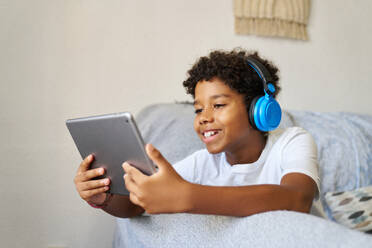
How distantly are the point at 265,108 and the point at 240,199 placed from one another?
33 cm

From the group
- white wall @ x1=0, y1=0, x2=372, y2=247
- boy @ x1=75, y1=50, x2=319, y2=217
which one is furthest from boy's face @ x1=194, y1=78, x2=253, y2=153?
white wall @ x1=0, y1=0, x2=372, y2=247

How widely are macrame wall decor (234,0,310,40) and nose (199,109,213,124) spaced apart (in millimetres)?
1230

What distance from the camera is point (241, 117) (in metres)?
0.98

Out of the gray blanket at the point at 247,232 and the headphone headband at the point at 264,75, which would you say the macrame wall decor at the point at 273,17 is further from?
the gray blanket at the point at 247,232

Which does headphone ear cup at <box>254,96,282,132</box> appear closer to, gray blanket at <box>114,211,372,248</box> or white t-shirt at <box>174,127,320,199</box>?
white t-shirt at <box>174,127,320,199</box>

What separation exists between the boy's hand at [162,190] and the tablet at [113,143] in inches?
1.1

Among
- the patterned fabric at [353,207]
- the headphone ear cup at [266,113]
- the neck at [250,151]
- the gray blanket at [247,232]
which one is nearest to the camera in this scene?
the gray blanket at [247,232]

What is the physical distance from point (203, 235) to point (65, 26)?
132 centimetres

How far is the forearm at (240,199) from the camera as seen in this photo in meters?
0.64

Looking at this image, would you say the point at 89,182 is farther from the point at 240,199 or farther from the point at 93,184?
the point at 240,199

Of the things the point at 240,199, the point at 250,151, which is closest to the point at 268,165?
the point at 250,151

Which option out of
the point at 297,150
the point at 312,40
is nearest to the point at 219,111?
the point at 297,150

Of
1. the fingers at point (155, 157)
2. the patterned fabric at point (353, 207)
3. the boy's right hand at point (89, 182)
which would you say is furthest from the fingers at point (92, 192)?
the patterned fabric at point (353, 207)

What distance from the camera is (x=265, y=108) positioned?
0.93 metres
